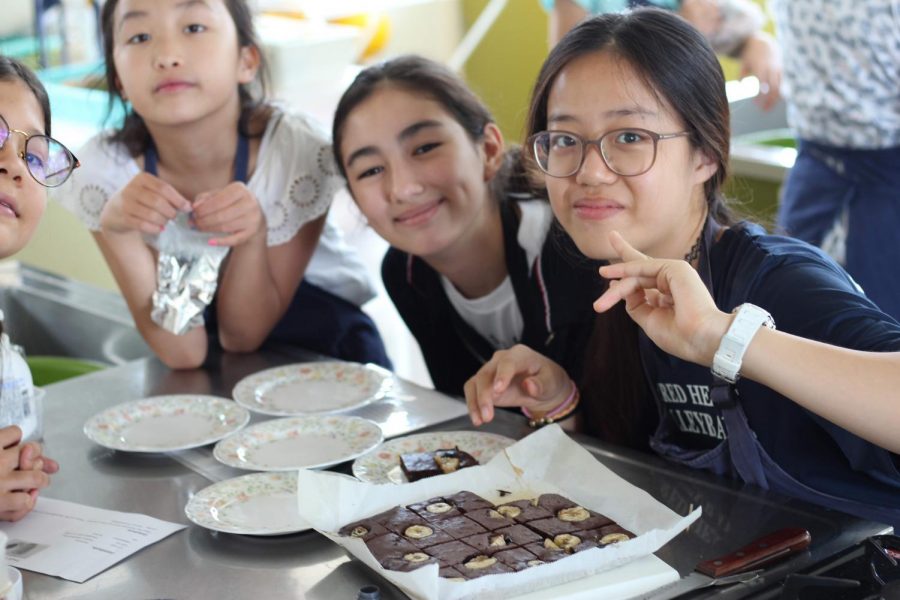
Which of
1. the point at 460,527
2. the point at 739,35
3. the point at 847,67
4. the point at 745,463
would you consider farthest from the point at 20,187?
the point at 739,35

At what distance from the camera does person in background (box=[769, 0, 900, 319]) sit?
2291 millimetres

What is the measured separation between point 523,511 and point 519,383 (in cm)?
36

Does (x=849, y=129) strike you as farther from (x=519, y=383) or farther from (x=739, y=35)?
(x=519, y=383)

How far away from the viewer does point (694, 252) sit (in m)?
1.46

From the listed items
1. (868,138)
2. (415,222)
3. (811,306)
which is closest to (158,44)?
(415,222)

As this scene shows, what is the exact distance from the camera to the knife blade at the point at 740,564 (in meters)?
1.09

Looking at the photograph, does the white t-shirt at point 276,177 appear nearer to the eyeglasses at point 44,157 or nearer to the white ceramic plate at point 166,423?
the white ceramic plate at point 166,423

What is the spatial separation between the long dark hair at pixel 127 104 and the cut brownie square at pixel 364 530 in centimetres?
103

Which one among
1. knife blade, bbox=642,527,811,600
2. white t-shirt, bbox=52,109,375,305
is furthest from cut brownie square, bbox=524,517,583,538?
white t-shirt, bbox=52,109,375,305

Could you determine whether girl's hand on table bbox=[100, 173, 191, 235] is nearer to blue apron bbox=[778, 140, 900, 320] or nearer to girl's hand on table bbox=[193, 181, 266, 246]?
girl's hand on table bbox=[193, 181, 266, 246]

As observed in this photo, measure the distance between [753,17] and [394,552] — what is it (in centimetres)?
205

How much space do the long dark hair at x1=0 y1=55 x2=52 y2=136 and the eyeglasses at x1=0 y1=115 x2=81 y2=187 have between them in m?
0.03

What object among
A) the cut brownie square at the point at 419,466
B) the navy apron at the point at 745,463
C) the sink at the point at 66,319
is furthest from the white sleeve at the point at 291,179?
the navy apron at the point at 745,463

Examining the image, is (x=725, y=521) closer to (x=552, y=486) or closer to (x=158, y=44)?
(x=552, y=486)
